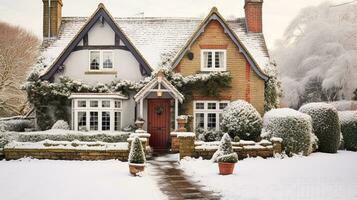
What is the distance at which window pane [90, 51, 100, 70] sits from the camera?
22422 mm

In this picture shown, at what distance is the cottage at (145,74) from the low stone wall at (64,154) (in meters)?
4.33

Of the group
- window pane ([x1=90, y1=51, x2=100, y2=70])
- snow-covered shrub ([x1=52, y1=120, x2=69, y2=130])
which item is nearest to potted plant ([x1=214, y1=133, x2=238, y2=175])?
snow-covered shrub ([x1=52, y1=120, x2=69, y2=130])

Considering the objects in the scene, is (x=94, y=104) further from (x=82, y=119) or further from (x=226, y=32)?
(x=226, y=32)

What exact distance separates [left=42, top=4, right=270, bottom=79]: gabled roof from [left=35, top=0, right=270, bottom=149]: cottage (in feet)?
0.38

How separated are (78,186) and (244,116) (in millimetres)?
10706

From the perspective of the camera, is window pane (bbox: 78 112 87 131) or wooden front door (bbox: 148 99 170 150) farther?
wooden front door (bbox: 148 99 170 150)

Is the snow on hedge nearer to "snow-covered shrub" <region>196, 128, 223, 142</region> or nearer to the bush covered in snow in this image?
the bush covered in snow

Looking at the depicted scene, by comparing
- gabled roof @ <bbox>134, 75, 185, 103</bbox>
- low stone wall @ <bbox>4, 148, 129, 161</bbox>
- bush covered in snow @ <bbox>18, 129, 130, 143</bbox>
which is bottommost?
low stone wall @ <bbox>4, 148, 129, 161</bbox>

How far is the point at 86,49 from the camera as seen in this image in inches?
875

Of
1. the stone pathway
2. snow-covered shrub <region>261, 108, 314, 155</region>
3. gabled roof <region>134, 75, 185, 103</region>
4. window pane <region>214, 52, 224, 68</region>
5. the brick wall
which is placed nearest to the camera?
the stone pathway

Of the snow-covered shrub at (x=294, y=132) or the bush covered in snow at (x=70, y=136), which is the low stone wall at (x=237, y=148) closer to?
the snow-covered shrub at (x=294, y=132)

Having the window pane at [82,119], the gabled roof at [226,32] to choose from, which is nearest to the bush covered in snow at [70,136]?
the window pane at [82,119]

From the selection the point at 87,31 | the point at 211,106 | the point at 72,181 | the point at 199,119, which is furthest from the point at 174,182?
the point at 87,31

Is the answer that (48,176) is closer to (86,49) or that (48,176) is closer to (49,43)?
(86,49)
